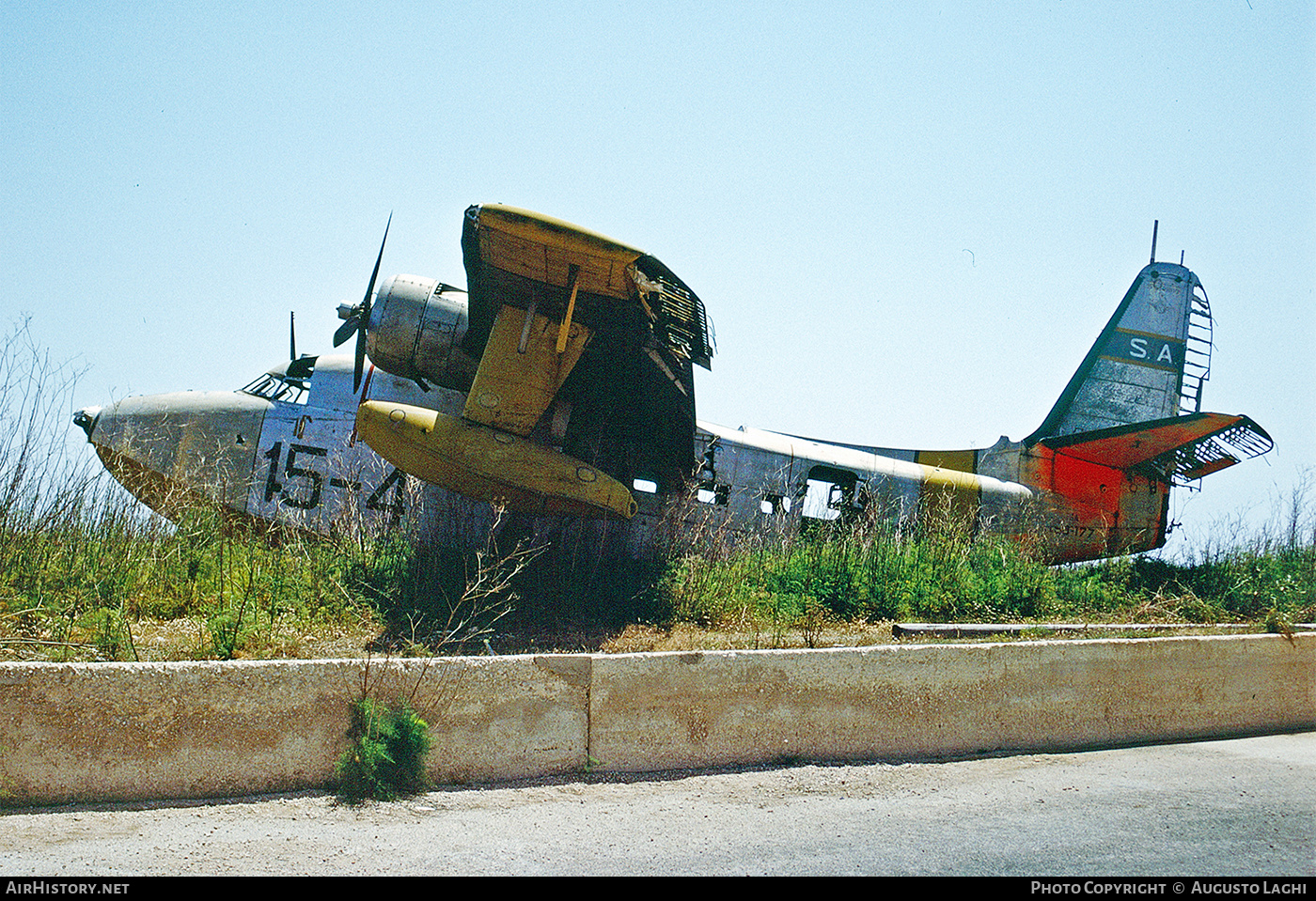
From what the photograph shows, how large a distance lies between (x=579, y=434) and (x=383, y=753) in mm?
5451

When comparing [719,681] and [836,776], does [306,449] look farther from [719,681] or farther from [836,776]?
[836,776]

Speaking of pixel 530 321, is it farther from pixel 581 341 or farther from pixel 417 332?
pixel 417 332

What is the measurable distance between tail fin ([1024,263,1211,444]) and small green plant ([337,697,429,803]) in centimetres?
1165

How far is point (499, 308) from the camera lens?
823 cm

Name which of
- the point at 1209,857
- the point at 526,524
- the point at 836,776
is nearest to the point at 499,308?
the point at 526,524

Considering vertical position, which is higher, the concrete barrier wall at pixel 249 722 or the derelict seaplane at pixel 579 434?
the derelict seaplane at pixel 579 434

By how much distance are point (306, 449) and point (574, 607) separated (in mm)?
4210

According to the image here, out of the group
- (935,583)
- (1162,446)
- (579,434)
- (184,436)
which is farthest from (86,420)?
(1162,446)

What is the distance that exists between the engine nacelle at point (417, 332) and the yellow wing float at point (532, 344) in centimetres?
26

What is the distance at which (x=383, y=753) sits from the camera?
4.39 m

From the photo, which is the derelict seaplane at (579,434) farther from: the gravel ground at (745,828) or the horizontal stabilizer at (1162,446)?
the gravel ground at (745,828)

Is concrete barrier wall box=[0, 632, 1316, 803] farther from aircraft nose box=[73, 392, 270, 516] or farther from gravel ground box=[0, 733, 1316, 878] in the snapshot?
aircraft nose box=[73, 392, 270, 516]

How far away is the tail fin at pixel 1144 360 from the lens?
543 inches

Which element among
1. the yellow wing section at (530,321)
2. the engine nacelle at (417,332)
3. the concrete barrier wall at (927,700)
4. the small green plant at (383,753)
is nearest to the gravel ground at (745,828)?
the small green plant at (383,753)
